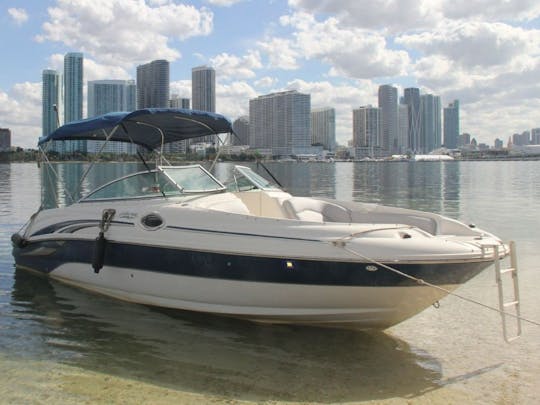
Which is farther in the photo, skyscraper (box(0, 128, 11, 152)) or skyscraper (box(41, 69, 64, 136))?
skyscraper (box(0, 128, 11, 152))

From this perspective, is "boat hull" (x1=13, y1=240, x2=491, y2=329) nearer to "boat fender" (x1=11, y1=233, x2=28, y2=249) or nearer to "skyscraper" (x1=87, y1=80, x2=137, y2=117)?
"boat fender" (x1=11, y1=233, x2=28, y2=249)

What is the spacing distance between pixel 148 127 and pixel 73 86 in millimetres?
11085

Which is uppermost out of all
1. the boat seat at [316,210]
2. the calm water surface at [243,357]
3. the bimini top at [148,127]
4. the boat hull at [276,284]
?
the bimini top at [148,127]

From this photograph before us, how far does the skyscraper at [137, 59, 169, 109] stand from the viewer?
19.8m

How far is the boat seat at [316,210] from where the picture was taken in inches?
324

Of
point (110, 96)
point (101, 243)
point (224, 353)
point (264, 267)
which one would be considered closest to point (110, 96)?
point (110, 96)

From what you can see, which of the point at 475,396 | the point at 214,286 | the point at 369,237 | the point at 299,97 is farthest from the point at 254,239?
the point at 299,97

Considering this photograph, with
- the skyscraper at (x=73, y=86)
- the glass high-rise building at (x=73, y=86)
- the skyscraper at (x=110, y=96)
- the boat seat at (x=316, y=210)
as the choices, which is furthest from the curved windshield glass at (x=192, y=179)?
the skyscraper at (x=110, y=96)

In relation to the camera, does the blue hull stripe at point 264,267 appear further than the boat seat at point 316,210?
No

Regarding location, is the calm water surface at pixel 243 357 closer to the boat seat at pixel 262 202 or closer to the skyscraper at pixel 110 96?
the boat seat at pixel 262 202

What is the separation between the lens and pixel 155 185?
8.27m

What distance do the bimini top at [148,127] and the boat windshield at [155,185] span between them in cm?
91

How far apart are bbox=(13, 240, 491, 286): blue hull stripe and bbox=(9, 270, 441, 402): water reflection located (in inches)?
31.3

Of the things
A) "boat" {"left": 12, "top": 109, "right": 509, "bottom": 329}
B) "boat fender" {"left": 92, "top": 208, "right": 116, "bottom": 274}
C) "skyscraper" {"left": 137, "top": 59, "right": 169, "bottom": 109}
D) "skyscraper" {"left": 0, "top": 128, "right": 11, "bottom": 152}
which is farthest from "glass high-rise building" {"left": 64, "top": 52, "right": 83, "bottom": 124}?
"skyscraper" {"left": 0, "top": 128, "right": 11, "bottom": 152}
